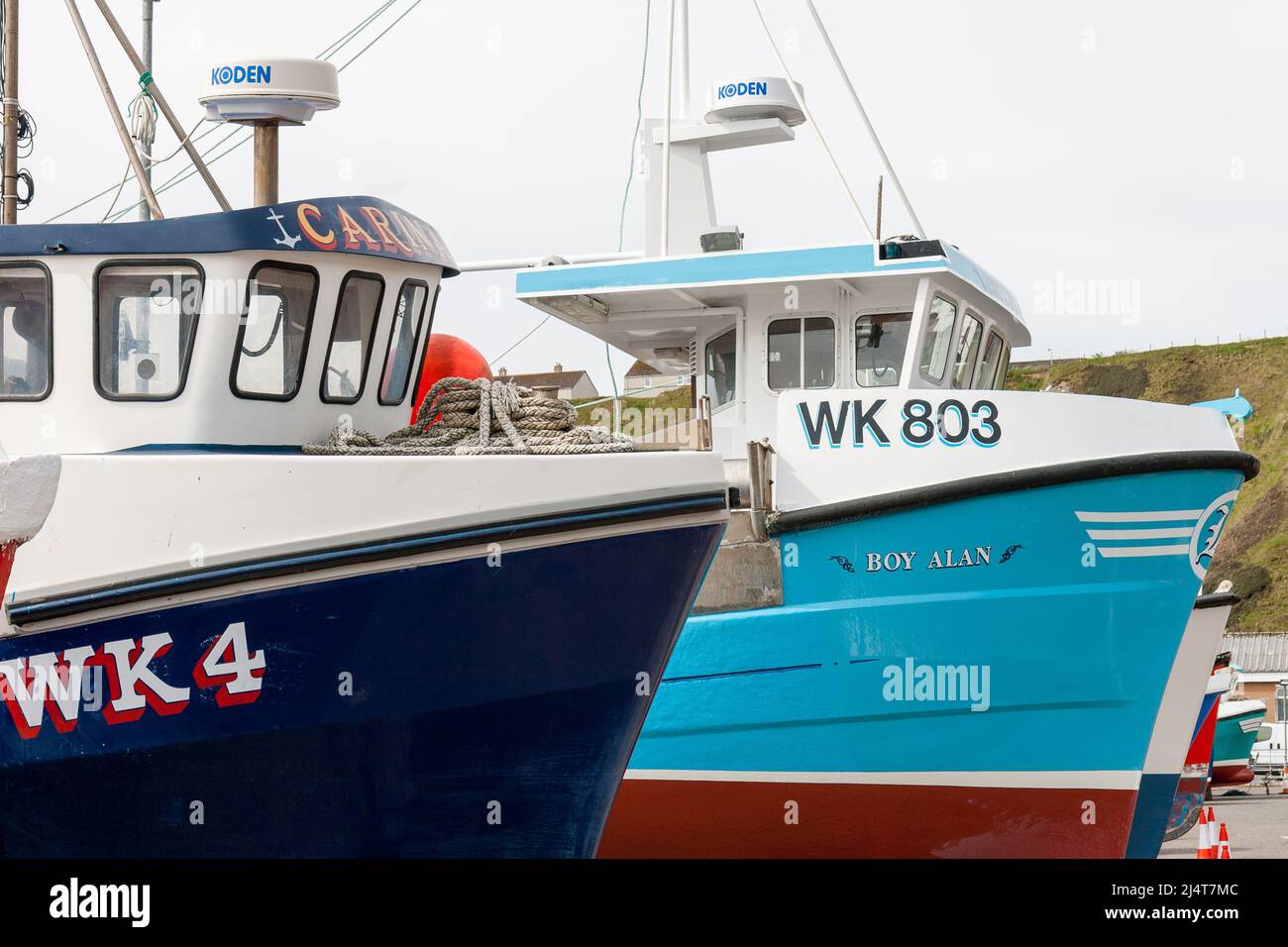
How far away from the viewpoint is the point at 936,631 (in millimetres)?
9195

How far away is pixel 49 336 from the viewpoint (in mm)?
6520

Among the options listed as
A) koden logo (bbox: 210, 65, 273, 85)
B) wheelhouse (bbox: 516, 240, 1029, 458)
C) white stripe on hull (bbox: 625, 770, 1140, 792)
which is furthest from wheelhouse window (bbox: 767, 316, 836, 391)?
koden logo (bbox: 210, 65, 273, 85)

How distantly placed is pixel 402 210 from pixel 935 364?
4.76 m

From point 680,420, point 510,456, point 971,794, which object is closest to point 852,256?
point 680,420

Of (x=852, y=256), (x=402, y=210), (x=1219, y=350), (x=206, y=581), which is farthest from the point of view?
(x=1219, y=350)

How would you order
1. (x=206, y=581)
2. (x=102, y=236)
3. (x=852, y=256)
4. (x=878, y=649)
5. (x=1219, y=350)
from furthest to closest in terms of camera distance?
1. (x=1219, y=350)
2. (x=852, y=256)
3. (x=878, y=649)
4. (x=102, y=236)
5. (x=206, y=581)

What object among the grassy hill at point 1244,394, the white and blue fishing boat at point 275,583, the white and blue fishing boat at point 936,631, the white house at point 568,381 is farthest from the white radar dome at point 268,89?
the grassy hill at point 1244,394

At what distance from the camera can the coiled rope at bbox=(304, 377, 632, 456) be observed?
21.6 feet

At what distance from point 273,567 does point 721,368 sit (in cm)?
596

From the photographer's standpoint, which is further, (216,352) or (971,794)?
(971,794)

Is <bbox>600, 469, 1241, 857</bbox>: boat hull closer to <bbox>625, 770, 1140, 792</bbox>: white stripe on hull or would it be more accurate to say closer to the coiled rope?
<bbox>625, 770, 1140, 792</bbox>: white stripe on hull

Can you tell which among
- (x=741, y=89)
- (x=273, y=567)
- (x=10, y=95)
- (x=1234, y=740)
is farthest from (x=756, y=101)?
(x=1234, y=740)

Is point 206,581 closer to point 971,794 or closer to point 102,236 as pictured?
point 102,236

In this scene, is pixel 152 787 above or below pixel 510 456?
below
